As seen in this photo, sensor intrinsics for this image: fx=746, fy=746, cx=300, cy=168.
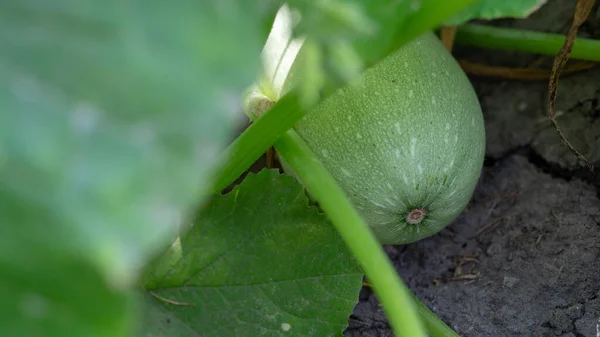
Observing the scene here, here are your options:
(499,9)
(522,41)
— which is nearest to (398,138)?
(499,9)

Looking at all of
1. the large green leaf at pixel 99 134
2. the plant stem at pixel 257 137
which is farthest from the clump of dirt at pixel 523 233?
the large green leaf at pixel 99 134

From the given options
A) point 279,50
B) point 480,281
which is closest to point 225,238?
point 279,50

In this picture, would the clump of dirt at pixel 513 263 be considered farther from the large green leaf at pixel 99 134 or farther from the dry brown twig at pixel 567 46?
the large green leaf at pixel 99 134

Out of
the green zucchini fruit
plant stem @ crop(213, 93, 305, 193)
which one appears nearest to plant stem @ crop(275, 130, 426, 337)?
plant stem @ crop(213, 93, 305, 193)

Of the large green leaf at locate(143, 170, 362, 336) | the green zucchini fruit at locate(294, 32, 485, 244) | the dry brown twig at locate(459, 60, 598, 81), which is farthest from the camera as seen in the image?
the dry brown twig at locate(459, 60, 598, 81)

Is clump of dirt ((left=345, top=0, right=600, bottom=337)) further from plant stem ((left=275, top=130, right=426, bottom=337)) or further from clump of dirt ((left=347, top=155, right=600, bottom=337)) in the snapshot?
plant stem ((left=275, top=130, right=426, bottom=337))

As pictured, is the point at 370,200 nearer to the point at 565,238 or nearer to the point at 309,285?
the point at 309,285

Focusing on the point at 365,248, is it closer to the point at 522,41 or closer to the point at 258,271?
the point at 258,271
